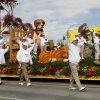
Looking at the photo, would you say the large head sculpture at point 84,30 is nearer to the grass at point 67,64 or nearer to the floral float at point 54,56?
the floral float at point 54,56

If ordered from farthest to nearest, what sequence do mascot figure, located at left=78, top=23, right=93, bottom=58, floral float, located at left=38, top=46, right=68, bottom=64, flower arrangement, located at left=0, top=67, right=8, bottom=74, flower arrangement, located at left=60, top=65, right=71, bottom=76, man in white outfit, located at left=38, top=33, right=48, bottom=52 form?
man in white outfit, located at left=38, top=33, right=48, bottom=52 → mascot figure, located at left=78, top=23, right=93, bottom=58 → flower arrangement, located at left=0, top=67, right=8, bottom=74 → floral float, located at left=38, top=46, right=68, bottom=64 → flower arrangement, located at left=60, top=65, right=71, bottom=76

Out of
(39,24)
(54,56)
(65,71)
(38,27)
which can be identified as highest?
(39,24)

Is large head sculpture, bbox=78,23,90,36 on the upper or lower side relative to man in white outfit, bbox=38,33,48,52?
upper

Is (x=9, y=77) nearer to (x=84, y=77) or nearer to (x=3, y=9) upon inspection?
(x=84, y=77)

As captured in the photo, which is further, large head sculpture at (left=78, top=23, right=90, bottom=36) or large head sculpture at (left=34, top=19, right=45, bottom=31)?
large head sculpture at (left=34, top=19, right=45, bottom=31)

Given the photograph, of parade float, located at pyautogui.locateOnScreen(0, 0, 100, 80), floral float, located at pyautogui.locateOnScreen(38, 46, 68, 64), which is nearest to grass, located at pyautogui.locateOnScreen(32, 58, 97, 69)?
parade float, located at pyautogui.locateOnScreen(0, 0, 100, 80)

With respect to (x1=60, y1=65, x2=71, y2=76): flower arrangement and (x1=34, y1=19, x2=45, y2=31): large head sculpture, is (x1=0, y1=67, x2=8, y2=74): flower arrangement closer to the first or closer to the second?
(x1=60, y1=65, x2=71, y2=76): flower arrangement

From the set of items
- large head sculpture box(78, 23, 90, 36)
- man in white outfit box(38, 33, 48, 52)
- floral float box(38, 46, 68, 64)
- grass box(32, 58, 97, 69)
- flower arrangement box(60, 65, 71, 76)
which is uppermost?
large head sculpture box(78, 23, 90, 36)

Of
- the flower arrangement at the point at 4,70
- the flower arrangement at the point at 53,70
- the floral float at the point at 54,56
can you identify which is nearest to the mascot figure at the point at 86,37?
the floral float at the point at 54,56

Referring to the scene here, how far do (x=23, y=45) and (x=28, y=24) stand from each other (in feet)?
48.3

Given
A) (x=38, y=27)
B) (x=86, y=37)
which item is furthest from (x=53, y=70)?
(x=38, y=27)

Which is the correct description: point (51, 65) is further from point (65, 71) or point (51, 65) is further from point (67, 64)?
point (65, 71)

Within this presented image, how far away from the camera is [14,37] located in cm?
1730

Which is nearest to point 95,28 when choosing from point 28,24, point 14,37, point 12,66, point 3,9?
point 14,37
